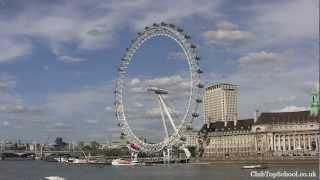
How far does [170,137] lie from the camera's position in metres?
118

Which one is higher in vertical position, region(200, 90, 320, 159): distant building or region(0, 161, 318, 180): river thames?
region(200, 90, 320, 159): distant building

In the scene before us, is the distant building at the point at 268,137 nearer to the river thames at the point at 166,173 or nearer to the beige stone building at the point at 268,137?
the beige stone building at the point at 268,137

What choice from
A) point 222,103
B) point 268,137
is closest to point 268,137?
point 268,137

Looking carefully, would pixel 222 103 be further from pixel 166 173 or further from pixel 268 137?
pixel 166 173

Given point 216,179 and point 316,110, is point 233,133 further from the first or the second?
point 316,110

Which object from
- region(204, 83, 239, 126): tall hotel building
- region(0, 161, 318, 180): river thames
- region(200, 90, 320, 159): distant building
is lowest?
region(0, 161, 318, 180): river thames

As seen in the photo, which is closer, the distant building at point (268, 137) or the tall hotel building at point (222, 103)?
the distant building at point (268, 137)

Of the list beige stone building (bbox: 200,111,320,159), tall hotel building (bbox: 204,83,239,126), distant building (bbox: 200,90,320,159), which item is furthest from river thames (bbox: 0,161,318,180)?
tall hotel building (bbox: 204,83,239,126)

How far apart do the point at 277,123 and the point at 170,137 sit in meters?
29.0

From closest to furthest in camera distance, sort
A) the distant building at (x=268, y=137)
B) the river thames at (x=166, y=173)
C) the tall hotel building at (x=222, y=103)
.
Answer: the river thames at (x=166, y=173) < the distant building at (x=268, y=137) < the tall hotel building at (x=222, y=103)

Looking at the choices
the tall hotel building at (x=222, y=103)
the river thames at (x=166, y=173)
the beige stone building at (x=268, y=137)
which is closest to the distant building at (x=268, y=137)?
the beige stone building at (x=268, y=137)

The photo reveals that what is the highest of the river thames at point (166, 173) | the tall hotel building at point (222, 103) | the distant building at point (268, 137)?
the tall hotel building at point (222, 103)

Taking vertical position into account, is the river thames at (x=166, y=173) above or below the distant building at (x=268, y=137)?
below

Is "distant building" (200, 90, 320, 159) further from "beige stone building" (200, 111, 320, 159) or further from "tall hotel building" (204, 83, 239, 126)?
"tall hotel building" (204, 83, 239, 126)
